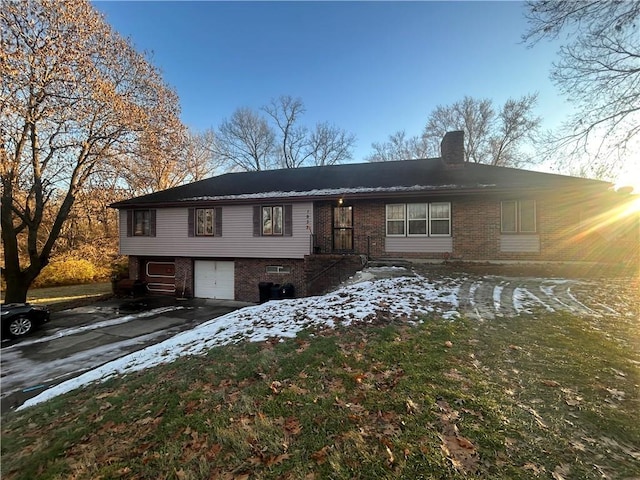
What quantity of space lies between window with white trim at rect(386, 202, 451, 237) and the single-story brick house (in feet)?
0.13

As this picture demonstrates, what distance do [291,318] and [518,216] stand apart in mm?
9821

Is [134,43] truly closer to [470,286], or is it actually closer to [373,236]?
[373,236]

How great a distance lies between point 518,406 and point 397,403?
3.67 ft

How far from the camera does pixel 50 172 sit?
13.5m

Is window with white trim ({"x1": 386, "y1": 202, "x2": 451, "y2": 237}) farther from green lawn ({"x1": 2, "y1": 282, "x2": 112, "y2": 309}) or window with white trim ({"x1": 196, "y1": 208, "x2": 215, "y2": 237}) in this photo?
green lawn ({"x1": 2, "y1": 282, "x2": 112, "y2": 309})

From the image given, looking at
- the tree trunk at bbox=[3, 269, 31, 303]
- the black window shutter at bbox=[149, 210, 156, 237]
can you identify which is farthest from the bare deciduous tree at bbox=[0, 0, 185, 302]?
the black window shutter at bbox=[149, 210, 156, 237]

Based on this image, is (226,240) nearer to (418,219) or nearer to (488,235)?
(418,219)

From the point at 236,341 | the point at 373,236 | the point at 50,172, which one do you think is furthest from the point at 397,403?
the point at 50,172

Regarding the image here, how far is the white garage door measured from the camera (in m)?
14.8

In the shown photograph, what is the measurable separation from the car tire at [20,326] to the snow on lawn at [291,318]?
233 inches

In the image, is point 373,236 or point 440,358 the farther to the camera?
point 373,236

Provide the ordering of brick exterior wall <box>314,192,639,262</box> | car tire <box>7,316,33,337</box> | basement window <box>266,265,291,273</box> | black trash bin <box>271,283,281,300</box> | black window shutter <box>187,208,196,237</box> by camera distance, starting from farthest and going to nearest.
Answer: black window shutter <box>187,208,196,237</box> < basement window <box>266,265,291,273</box> < black trash bin <box>271,283,281,300</box> < brick exterior wall <box>314,192,639,262</box> < car tire <box>7,316,33,337</box>

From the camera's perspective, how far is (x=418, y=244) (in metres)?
12.0

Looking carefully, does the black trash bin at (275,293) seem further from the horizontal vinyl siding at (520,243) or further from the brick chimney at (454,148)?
the brick chimney at (454,148)
